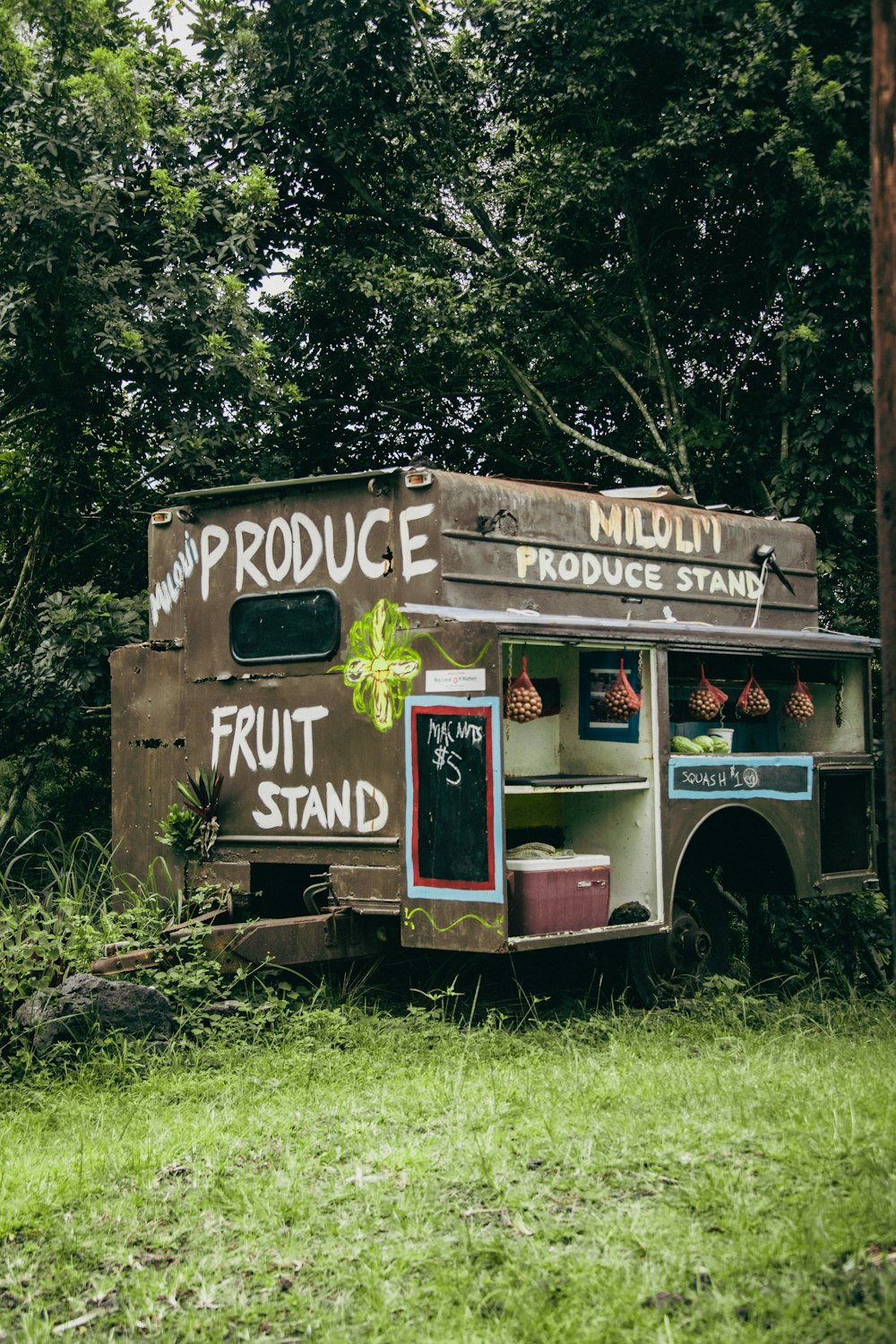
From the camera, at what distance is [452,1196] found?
4484mm

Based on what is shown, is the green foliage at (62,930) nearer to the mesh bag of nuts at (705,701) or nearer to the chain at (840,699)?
the mesh bag of nuts at (705,701)

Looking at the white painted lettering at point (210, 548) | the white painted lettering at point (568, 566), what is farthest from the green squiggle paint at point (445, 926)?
the white painted lettering at point (210, 548)

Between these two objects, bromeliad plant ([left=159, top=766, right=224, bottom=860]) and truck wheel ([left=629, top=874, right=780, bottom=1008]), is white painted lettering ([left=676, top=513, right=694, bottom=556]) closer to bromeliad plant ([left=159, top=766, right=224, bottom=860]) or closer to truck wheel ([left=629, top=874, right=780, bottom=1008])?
truck wheel ([left=629, top=874, right=780, bottom=1008])

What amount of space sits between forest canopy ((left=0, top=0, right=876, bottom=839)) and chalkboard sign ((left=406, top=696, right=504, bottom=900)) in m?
4.81

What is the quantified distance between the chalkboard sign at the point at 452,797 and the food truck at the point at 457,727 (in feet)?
0.04

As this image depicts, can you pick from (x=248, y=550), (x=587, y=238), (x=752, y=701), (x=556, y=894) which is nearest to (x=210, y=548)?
(x=248, y=550)

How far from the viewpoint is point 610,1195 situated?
4.34 m

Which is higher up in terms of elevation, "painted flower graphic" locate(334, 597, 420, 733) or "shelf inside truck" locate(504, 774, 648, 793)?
"painted flower graphic" locate(334, 597, 420, 733)

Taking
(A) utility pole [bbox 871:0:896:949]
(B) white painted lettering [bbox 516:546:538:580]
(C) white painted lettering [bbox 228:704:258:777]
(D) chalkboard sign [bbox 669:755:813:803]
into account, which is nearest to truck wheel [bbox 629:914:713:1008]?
(D) chalkboard sign [bbox 669:755:813:803]

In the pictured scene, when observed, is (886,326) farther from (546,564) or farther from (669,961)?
(669,961)

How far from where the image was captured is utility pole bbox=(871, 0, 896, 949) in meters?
4.16

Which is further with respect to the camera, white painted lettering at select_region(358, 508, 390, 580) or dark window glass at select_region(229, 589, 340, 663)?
dark window glass at select_region(229, 589, 340, 663)

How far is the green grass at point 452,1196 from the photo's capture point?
3617 millimetres

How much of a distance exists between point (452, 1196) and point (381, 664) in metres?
3.54
